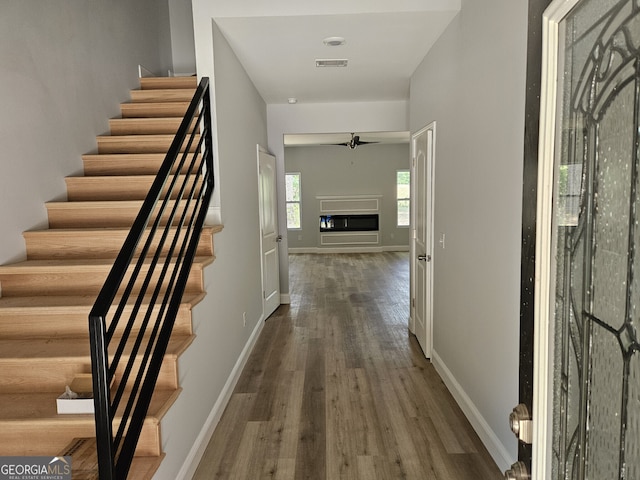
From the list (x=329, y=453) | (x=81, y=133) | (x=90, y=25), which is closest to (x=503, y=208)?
(x=329, y=453)

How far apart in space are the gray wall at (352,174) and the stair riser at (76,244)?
8.18 m

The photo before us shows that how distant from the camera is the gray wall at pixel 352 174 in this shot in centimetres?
1056

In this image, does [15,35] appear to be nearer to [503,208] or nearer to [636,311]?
[503,208]

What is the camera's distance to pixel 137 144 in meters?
3.51

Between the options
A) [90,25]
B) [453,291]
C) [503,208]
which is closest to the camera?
[503,208]

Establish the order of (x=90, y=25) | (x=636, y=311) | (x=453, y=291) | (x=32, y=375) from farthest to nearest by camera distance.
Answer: (x=90, y=25) < (x=453, y=291) < (x=32, y=375) < (x=636, y=311)

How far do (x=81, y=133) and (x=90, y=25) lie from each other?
3.33ft

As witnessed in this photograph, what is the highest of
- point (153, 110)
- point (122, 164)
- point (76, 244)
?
point (153, 110)

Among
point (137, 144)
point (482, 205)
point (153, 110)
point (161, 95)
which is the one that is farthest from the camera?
point (161, 95)

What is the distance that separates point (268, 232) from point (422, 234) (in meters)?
1.97

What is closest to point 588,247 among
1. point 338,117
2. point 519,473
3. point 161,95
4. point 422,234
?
point 519,473

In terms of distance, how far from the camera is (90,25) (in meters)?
3.49

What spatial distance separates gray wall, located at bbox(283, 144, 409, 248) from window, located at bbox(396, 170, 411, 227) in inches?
4.3

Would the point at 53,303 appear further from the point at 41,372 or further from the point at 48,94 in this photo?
the point at 48,94
